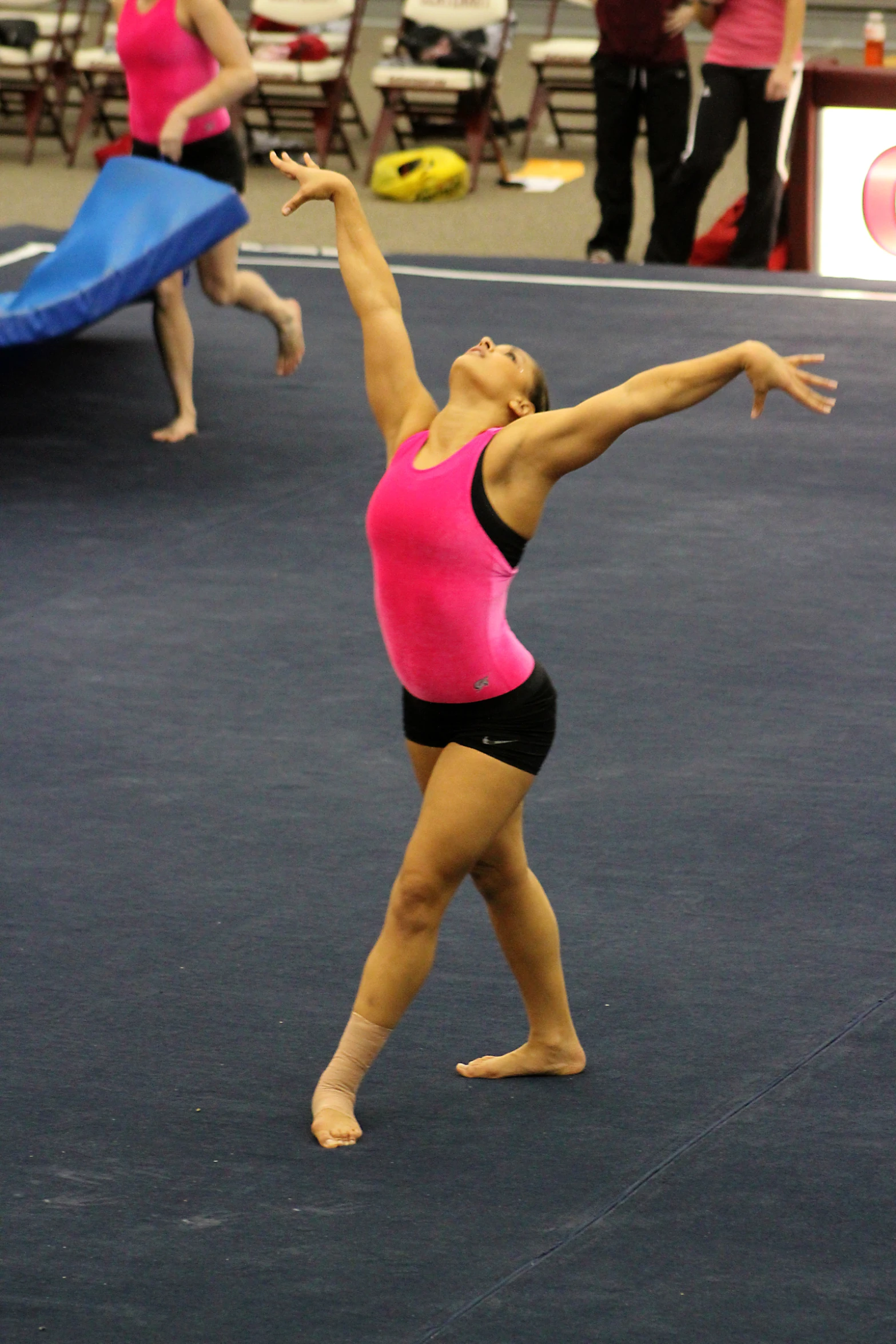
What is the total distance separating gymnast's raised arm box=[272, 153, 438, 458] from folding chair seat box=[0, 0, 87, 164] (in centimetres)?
937

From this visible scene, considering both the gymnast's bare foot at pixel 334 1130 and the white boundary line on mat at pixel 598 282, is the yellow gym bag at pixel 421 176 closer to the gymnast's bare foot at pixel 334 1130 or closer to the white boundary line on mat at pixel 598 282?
the white boundary line on mat at pixel 598 282

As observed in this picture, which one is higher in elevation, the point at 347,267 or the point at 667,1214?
the point at 347,267

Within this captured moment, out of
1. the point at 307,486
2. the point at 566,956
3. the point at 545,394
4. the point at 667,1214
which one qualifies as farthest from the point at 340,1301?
the point at 307,486

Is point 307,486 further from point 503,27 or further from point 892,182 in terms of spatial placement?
point 503,27

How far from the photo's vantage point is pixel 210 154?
660 centimetres

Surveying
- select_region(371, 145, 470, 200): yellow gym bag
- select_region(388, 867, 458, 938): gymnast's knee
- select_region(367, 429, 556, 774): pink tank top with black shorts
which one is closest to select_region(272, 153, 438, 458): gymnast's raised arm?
select_region(367, 429, 556, 774): pink tank top with black shorts

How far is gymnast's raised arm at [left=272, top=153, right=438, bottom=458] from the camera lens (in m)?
2.93

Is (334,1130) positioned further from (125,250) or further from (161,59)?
(161,59)

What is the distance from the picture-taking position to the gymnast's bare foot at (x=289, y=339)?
643cm

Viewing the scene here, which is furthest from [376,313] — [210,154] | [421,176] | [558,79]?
[558,79]

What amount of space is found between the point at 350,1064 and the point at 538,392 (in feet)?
3.47

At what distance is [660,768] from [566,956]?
0.84 m

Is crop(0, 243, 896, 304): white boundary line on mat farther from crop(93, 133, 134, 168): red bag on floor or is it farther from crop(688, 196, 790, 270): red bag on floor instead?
crop(93, 133, 134, 168): red bag on floor

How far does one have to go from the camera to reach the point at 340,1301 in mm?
2451
